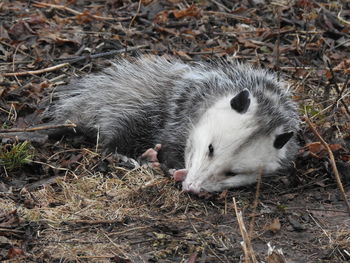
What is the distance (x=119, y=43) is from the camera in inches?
174

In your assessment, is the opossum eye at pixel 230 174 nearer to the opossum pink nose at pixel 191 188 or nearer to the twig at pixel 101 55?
the opossum pink nose at pixel 191 188

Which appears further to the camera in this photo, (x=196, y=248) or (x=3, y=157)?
(x=3, y=157)

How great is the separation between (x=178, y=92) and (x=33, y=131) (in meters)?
0.78

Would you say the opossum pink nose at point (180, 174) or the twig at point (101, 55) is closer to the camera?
the opossum pink nose at point (180, 174)

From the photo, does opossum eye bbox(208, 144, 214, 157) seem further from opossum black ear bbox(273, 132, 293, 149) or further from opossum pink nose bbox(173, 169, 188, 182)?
opossum black ear bbox(273, 132, 293, 149)

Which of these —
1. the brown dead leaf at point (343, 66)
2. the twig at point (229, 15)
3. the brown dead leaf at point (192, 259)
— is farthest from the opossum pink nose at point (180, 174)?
the twig at point (229, 15)

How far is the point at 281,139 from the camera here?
3.01 meters

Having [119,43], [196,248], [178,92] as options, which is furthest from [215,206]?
[119,43]

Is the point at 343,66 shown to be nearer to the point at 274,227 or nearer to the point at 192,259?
the point at 274,227

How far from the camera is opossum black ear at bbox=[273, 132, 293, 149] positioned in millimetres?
2992

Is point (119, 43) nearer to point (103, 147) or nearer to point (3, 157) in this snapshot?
point (103, 147)

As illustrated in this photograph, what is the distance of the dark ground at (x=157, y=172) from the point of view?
8.36 feet

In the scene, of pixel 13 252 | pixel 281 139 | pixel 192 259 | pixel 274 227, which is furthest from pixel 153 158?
pixel 13 252

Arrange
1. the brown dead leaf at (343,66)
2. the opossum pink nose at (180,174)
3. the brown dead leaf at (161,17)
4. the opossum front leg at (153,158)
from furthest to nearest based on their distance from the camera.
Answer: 1. the brown dead leaf at (161,17)
2. the brown dead leaf at (343,66)
3. the opossum front leg at (153,158)
4. the opossum pink nose at (180,174)
